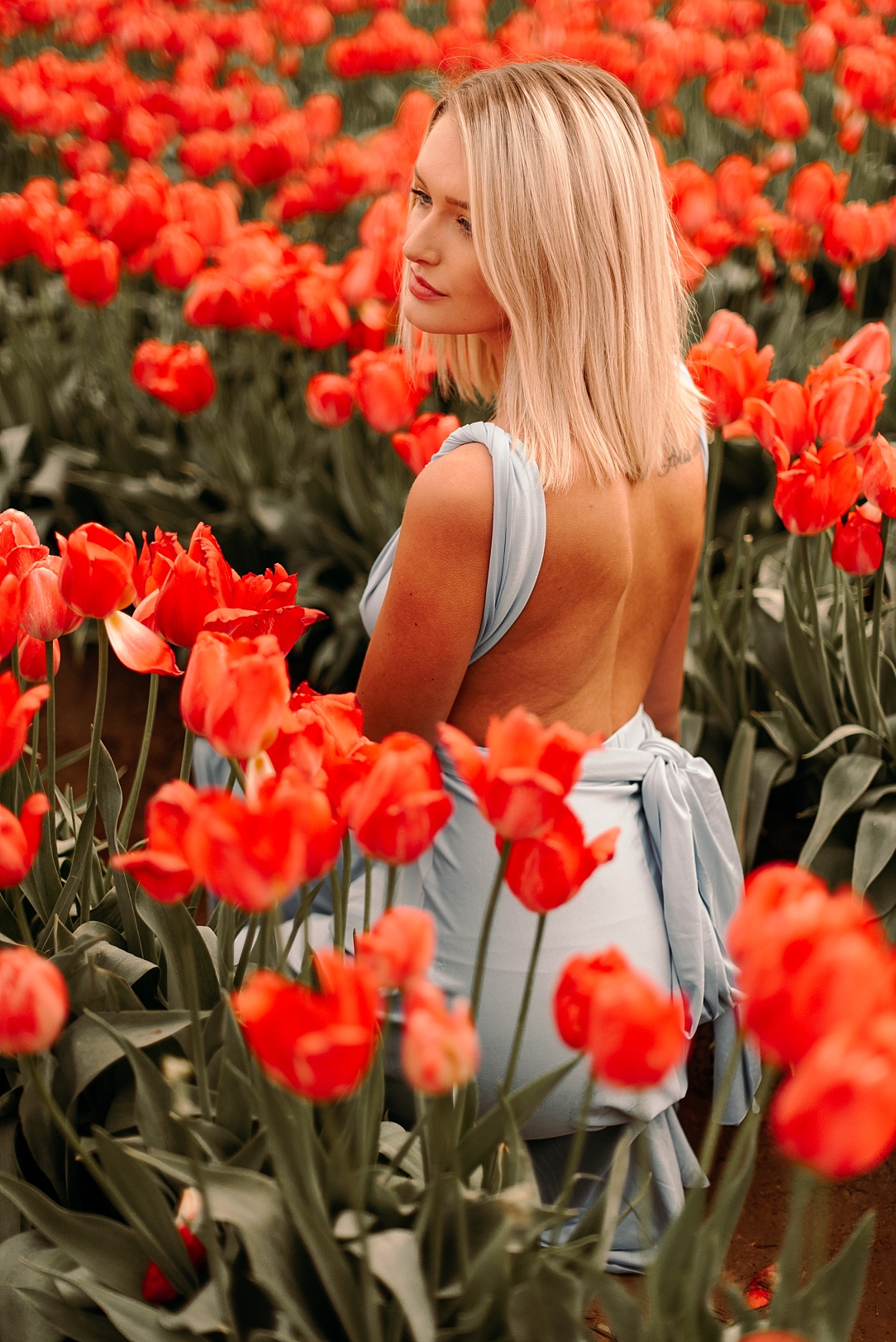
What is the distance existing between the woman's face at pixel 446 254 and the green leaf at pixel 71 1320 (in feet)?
4.42

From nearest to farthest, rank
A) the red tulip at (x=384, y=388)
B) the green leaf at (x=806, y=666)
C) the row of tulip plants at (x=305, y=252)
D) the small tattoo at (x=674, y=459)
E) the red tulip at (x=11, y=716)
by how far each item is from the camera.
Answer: the red tulip at (x=11, y=716) < the small tattoo at (x=674, y=459) < the green leaf at (x=806, y=666) < the red tulip at (x=384, y=388) < the row of tulip plants at (x=305, y=252)

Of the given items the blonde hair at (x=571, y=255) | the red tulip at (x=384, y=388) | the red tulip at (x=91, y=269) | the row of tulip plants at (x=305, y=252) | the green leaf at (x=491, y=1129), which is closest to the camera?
the green leaf at (x=491, y=1129)

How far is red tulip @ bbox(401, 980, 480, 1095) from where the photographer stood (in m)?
0.82

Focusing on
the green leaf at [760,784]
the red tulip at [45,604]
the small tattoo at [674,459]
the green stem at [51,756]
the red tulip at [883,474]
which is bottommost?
the green leaf at [760,784]

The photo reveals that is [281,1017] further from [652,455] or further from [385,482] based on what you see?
[385,482]

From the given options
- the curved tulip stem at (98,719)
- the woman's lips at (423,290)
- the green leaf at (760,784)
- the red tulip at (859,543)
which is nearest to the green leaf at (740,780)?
the green leaf at (760,784)

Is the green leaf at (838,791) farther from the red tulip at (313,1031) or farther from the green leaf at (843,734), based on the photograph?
the red tulip at (313,1031)

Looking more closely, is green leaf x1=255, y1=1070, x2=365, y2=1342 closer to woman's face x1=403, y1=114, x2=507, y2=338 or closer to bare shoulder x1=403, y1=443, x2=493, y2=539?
bare shoulder x1=403, y1=443, x2=493, y2=539

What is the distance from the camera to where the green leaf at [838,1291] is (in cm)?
99

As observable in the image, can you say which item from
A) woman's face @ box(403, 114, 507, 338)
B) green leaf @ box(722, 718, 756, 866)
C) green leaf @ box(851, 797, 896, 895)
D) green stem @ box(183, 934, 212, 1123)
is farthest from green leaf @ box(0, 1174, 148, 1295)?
green leaf @ box(722, 718, 756, 866)

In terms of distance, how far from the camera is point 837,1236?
2104 millimetres

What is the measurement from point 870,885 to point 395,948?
1.59m

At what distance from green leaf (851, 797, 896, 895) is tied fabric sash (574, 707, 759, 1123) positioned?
24 cm

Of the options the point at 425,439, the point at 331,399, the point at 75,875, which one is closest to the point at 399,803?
the point at 75,875
